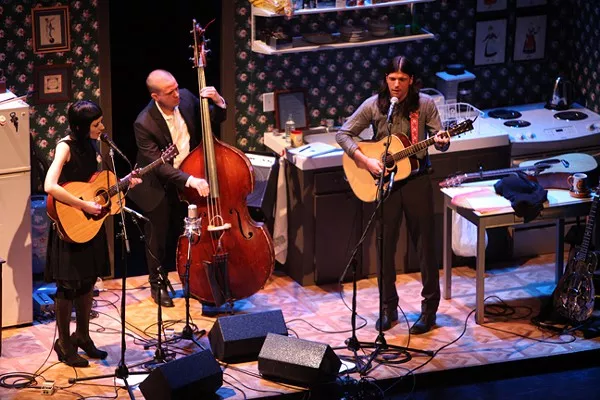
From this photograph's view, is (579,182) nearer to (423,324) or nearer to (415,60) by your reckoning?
(423,324)

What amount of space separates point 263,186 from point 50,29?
1.80 meters

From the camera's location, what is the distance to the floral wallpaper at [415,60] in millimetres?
8844

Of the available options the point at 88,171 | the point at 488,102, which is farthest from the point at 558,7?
the point at 88,171

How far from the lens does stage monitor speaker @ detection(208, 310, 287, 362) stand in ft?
24.2

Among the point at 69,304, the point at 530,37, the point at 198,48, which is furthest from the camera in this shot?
the point at 530,37

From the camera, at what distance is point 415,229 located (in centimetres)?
765

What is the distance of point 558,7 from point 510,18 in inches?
16.6

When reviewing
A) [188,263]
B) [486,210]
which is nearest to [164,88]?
[188,263]

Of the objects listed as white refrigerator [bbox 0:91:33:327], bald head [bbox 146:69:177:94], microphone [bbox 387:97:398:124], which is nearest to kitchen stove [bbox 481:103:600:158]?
microphone [bbox 387:97:398:124]

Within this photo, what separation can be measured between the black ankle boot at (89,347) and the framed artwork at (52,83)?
72.2 inches

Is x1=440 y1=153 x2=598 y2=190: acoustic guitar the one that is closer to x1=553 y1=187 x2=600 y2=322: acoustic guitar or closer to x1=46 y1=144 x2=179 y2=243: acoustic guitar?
x1=553 y1=187 x2=600 y2=322: acoustic guitar

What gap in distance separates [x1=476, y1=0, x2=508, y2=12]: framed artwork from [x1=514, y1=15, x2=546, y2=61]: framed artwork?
0.19 meters

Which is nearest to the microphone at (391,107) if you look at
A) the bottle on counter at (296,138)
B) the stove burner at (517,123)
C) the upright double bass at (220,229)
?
the upright double bass at (220,229)

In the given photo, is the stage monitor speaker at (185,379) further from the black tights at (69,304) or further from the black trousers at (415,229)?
the black trousers at (415,229)
